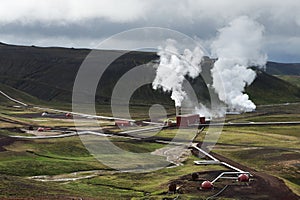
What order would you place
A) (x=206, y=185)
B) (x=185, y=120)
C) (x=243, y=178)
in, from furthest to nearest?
1. (x=185, y=120)
2. (x=243, y=178)
3. (x=206, y=185)

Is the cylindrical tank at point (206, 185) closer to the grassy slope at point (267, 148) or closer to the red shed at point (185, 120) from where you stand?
the grassy slope at point (267, 148)

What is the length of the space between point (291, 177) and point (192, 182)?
1899cm

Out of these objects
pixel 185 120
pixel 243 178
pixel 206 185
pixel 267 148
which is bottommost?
pixel 206 185

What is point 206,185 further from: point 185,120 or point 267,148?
point 185,120

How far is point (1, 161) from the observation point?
8956cm

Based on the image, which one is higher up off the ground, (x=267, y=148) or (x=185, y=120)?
(x=185, y=120)

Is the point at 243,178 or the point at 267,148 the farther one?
the point at 267,148

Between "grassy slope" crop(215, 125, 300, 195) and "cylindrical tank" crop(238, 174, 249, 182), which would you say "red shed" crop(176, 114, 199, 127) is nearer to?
"grassy slope" crop(215, 125, 300, 195)

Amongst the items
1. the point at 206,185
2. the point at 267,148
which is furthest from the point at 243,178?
the point at 267,148

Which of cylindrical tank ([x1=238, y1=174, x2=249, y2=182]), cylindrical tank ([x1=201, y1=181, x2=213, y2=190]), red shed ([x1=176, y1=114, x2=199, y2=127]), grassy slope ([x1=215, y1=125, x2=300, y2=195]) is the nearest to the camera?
cylindrical tank ([x1=201, y1=181, x2=213, y2=190])

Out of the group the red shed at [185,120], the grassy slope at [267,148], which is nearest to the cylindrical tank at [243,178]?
the grassy slope at [267,148]

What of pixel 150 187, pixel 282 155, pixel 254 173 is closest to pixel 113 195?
pixel 150 187

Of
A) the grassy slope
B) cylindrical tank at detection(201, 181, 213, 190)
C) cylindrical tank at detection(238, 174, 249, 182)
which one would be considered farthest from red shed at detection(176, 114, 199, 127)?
cylindrical tank at detection(201, 181, 213, 190)

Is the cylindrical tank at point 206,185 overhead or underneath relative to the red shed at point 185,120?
underneath
